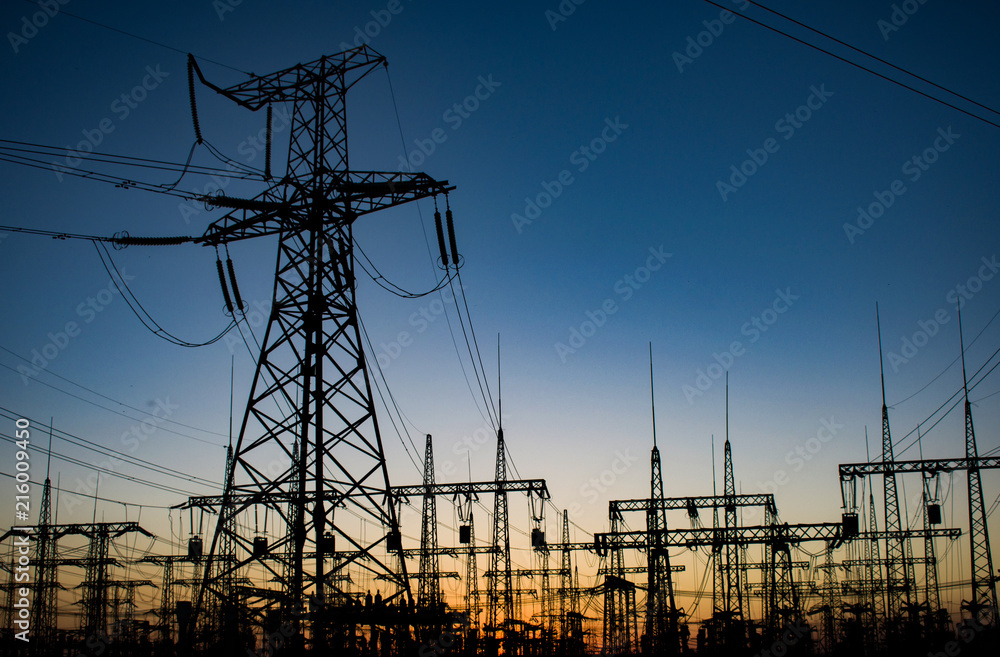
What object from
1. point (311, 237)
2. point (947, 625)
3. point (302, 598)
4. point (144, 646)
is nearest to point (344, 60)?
point (311, 237)

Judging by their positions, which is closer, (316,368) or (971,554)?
(316,368)

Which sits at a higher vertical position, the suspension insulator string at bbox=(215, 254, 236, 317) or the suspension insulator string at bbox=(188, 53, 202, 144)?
the suspension insulator string at bbox=(188, 53, 202, 144)

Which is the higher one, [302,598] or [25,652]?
[302,598]

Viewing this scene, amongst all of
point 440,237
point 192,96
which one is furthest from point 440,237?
point 192,96

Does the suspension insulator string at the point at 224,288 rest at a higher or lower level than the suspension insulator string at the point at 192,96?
lower

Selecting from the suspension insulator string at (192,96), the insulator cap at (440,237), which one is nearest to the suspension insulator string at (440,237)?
the insulator cap at (440,237)

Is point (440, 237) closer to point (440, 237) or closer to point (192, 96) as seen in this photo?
point (440, 237)

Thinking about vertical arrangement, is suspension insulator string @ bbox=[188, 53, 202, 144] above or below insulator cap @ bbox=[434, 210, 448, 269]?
above

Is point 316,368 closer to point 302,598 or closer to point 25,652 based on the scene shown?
point 302,598

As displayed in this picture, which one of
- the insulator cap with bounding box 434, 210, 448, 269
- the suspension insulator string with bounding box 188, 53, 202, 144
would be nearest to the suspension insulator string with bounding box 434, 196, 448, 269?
the insulator cap with bounding box 434, 210, 448, 269

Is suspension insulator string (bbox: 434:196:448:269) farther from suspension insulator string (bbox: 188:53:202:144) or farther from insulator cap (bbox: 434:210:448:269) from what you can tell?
suspension insulator string (bbox: 188:53:202:144)

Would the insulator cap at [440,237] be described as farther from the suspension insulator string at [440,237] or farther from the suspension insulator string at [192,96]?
the suspension insulator string at [192,96]
